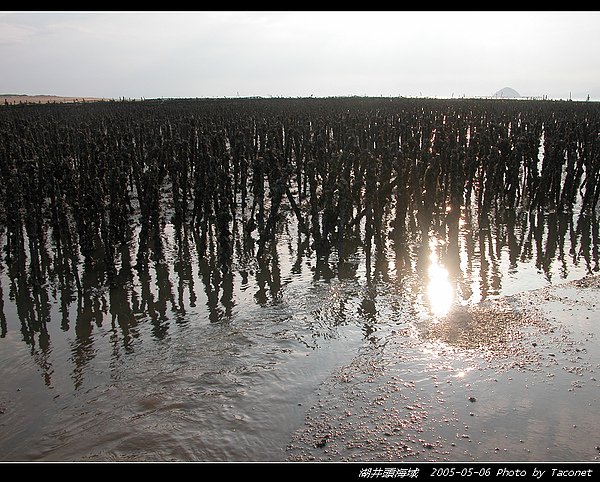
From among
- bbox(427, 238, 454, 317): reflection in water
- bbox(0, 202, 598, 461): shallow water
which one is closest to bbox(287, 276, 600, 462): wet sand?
bbox(0, 202, 598, 461): shallow water

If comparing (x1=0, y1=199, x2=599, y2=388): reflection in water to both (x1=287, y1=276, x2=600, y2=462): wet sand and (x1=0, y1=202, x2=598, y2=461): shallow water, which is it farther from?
(x1=287, y1=276, x2=600, y2=462): wet sand

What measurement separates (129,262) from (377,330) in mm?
5747

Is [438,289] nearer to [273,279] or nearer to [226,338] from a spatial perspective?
[273,279]

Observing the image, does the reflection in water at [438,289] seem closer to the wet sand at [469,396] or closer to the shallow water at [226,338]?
the shallow water at [226,338]

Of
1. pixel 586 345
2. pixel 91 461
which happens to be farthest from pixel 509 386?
pixel 91 461

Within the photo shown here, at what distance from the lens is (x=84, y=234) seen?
9.85 metres

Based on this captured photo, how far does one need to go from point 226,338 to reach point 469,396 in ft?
10.8

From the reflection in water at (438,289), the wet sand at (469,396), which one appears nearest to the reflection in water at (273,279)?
the reflection in water at (438,289)

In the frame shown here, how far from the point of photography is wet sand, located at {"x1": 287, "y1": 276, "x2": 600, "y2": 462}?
15.2ft

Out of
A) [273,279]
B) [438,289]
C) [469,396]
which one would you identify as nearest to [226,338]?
[273,279]

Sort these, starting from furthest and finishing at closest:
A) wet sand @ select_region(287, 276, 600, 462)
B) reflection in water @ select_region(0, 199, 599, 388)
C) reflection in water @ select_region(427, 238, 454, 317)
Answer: reflection in water @ select_region(427, 238, 454, 317), reflection in water @ select_region(0, 199, 599, 388), wet sand @ select_region(287, 276, 600, 462)

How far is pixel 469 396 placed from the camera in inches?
213

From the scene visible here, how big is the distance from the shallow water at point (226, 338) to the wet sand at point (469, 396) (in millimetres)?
56

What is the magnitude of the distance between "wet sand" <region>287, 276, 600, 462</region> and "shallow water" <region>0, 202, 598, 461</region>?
0.18 ft
